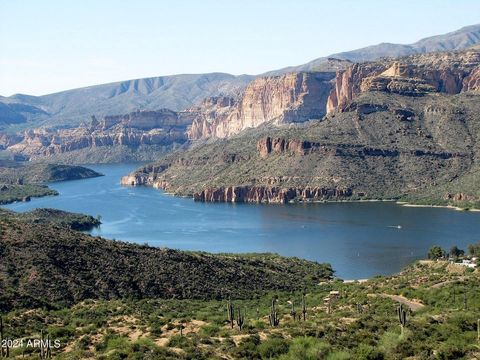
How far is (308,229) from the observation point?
430 feet

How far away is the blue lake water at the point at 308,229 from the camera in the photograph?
105 metres

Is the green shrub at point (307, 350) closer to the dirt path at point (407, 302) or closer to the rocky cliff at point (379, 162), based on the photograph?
the dirt path at point (407, 302)

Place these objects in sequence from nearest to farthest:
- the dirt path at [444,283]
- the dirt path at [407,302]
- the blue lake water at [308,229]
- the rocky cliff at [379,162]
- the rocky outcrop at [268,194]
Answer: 1. the dirt path at [407,302]
2. the dirt path at [444,283]
3. the blue lake water at [308,229]
4. the rocky cliff at [379,162]
5. the rocky outcrop at [268,194]

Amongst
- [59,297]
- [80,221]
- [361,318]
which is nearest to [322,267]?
[59,297]

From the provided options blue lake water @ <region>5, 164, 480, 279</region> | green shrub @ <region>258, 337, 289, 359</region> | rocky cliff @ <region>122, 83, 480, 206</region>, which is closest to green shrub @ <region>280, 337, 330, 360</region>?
green shrub @ <region>258, 337, 289, 359</region>

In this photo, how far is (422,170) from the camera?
176m

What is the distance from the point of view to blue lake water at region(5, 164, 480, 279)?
343 feet

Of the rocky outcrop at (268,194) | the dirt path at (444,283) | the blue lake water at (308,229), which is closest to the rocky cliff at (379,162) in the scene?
the rocky outcrop at (268,194)

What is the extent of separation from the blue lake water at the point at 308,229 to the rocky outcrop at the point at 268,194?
6.56 meters

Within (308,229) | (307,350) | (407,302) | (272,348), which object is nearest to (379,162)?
(308,229)

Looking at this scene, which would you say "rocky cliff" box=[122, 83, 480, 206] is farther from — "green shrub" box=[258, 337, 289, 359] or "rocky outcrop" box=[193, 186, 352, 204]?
"green shrub" box=[258, 337, 289, 359]

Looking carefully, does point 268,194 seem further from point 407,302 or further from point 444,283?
point 407,302

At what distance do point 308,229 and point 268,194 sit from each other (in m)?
51.4

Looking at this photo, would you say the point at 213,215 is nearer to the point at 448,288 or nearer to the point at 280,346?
the point at 448,288
